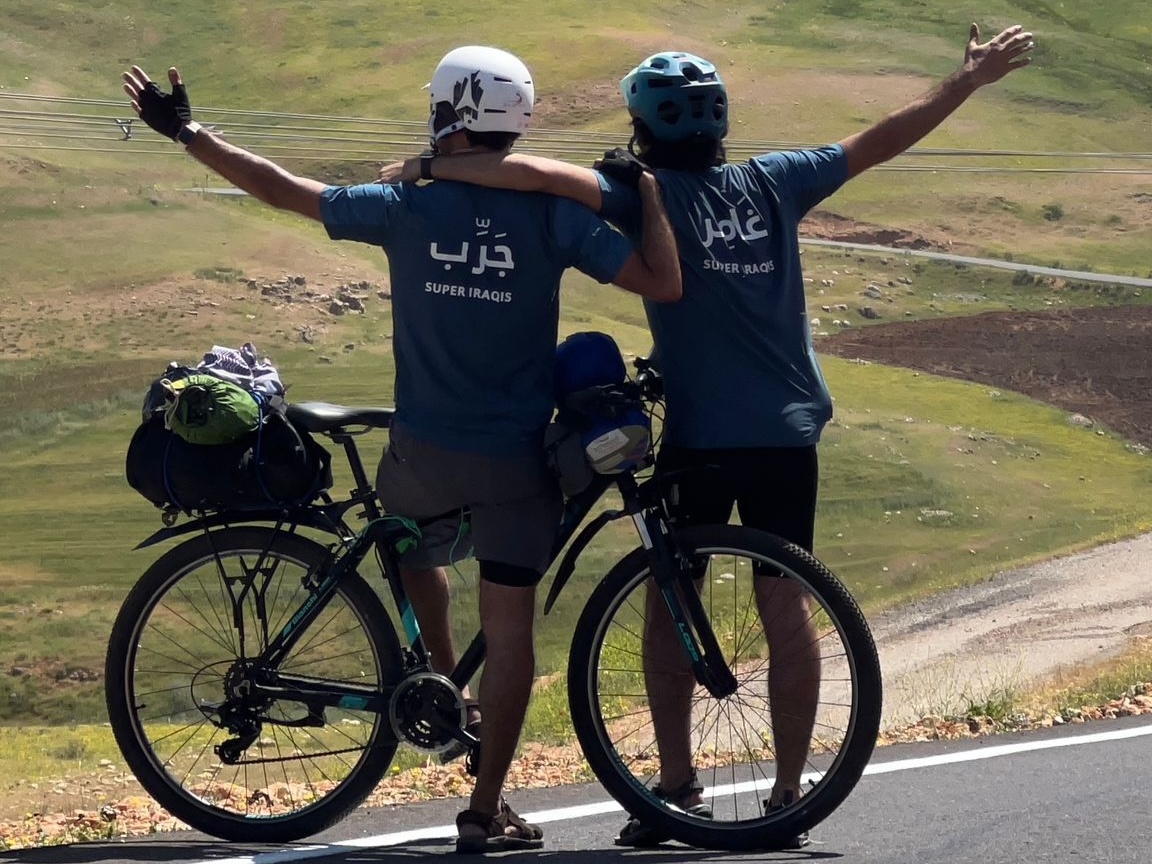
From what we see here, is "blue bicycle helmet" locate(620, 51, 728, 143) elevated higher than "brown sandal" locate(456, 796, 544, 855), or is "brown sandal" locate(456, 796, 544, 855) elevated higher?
"blue bicycle helmet" locate(620, 51, 728, 143)

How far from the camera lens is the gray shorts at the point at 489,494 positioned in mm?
4777

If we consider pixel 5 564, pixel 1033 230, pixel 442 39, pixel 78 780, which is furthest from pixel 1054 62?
pixel 78 780

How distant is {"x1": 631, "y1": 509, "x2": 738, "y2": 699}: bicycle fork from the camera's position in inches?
190

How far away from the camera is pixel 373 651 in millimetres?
4953

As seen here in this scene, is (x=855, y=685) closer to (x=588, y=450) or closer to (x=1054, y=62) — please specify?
(x=588, y=450)

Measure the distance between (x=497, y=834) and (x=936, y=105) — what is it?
2188 mm

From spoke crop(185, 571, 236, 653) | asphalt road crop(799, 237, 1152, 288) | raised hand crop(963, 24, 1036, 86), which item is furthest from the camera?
asphalt road crop(799, 237, 1152, 288)

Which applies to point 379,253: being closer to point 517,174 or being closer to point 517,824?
point 517,824

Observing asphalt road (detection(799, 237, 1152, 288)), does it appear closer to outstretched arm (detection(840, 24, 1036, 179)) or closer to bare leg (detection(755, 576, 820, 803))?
outstretched arm (detection(840, 24, 1036, 179))

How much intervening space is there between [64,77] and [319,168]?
15.0 meters

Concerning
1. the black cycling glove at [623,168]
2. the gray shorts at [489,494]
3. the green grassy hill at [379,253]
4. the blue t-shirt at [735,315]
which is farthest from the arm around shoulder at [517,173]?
the green grassy hill at [379,253]

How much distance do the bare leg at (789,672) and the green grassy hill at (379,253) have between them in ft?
57.2

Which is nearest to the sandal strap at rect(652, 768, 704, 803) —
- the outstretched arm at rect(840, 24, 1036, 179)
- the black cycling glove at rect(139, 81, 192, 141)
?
the outstretched arm at rect(840, 24, 1036, 179)

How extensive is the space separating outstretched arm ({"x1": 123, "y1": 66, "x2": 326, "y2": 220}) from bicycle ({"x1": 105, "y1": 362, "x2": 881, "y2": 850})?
0.56 metres
